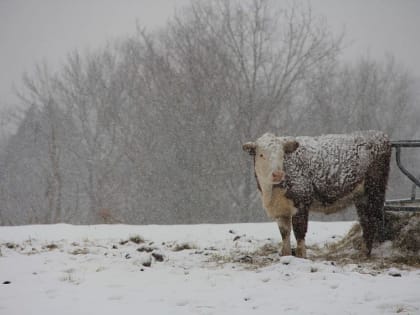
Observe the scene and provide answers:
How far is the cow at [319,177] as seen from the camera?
6902 millimetres

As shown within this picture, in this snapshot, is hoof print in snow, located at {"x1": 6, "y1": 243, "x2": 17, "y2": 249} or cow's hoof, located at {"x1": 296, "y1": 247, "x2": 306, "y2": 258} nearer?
cow's hoof, located at {"x1": 296, "y1": 247, "x2": 306, "y2": 258}

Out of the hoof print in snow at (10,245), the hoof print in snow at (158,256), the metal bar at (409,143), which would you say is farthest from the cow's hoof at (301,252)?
the hoof print in snow at (10,245)

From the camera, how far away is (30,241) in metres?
8.56

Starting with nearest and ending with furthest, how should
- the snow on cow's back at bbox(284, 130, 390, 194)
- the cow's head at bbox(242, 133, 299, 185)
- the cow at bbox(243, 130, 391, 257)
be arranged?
the cow's head at bbox(242, 133, 299, 185) < the cow at bbox(243, 130, 391, 257) < the snow on cow's back at bbox(284, 130, 390, 194)

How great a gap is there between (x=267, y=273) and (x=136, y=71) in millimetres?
24774

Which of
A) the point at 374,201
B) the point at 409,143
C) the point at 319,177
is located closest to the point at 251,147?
the point at 319,177

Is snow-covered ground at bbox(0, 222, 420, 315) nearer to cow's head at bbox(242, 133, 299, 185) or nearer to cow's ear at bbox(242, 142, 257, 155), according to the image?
cow's head at bbox(242, 133, 299, 185)

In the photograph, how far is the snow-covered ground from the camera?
4.51 m

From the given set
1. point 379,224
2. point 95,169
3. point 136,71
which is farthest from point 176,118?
point 379,224

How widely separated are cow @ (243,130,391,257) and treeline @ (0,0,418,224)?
55.4 feet

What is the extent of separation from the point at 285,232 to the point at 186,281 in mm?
2031

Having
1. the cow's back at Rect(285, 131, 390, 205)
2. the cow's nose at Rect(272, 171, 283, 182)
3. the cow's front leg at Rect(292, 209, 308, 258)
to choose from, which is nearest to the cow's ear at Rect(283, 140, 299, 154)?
the cow's back at Rect(285, 131, 390, 205)

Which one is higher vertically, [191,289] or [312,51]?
[312,51]

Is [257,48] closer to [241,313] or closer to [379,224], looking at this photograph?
[379,224]
